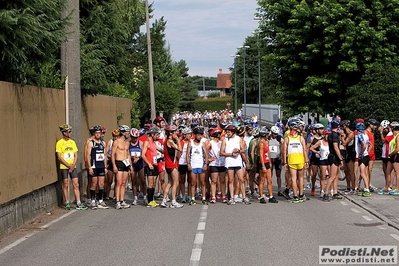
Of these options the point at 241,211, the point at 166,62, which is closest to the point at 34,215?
the point at 241,211

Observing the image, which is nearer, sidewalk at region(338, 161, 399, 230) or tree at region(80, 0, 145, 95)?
sidewalk at region(338, 161, 399, 230)

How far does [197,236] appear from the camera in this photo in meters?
11.2

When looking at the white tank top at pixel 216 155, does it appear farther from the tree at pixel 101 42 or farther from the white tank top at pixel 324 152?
the tree at pixel 101 42

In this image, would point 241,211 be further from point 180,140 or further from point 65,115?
point 65,115

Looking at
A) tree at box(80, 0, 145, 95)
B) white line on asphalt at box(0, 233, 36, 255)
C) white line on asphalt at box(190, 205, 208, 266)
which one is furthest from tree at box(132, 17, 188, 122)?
white line on asphalt at box(0, 233, 36, 255)

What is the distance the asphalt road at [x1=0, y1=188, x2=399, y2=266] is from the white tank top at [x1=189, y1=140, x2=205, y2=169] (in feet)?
3.85

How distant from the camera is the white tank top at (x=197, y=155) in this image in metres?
15.9

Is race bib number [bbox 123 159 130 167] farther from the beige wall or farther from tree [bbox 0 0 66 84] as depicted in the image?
tree [bbox 0 0 66 84]

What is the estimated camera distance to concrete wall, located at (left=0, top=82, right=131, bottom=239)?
11.9 metres

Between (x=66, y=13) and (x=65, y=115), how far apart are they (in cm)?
320

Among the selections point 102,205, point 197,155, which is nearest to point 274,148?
point 197,155

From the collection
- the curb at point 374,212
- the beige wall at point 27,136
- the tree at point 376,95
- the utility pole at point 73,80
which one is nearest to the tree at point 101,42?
the utility pole at point 73,80

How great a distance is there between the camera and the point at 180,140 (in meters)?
16.8

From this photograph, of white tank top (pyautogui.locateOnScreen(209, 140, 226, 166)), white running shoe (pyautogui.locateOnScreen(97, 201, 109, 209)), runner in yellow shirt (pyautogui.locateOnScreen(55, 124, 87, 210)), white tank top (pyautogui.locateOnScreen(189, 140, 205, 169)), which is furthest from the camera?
white tank top (pyautogui.locateOnScreen(209, 140, 226, 166))
